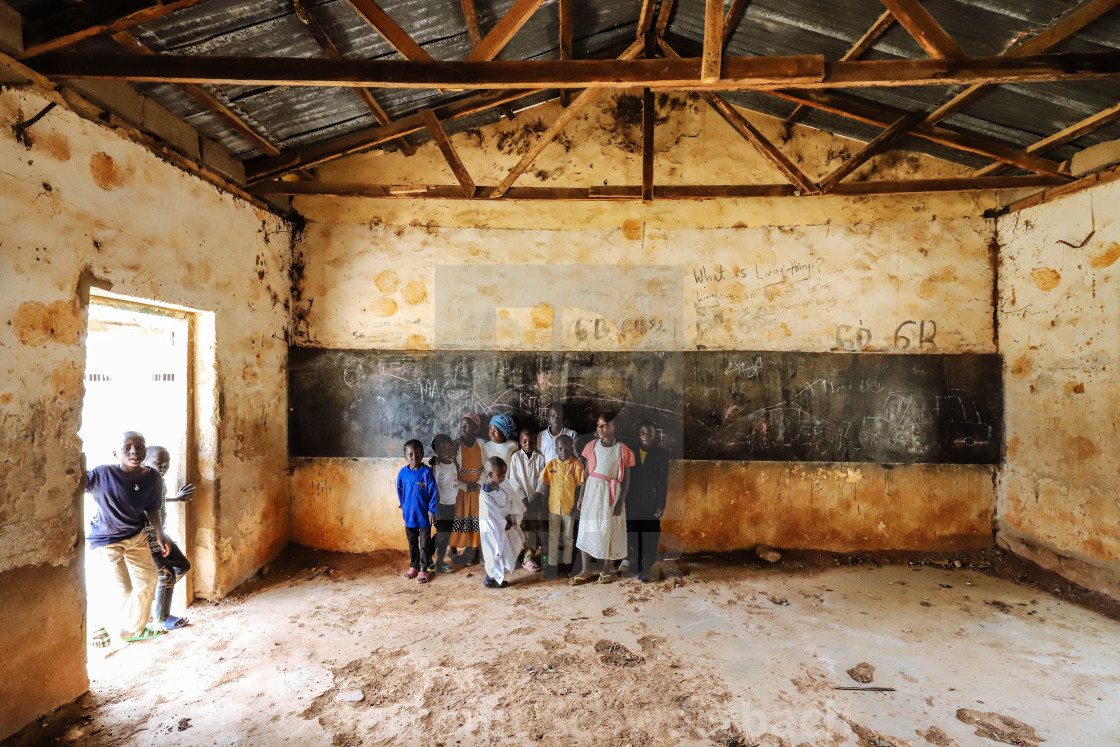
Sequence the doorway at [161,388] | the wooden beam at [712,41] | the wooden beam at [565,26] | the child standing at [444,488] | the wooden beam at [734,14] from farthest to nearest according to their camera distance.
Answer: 1. the child standing at [444,488]
2. the doorway at [161,388]
3. the wooden beam at [734,14]
4. the wooden beam at [565,26]
5. the wooden beam at [712,41]

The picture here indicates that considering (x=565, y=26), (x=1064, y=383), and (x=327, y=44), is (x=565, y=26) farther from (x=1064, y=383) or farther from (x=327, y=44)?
(x=1064, y=383)

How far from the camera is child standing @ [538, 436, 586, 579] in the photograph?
4371 millimetres

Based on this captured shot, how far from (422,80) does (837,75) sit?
7.36 ft

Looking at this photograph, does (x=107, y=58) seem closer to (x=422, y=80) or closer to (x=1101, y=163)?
(x=422, y=80)

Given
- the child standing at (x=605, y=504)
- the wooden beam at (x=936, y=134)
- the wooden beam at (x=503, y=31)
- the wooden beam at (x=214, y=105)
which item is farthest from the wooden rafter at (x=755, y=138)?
the wooden beam at (x=214, y=105)

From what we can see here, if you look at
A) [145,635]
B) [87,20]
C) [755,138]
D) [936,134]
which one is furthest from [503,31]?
[145,635]

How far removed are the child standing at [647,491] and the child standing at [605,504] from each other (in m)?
0.14

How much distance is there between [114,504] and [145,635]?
99cm

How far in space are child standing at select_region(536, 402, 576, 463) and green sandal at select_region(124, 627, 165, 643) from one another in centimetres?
307

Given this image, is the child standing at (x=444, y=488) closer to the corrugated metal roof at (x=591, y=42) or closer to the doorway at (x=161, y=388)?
the doorway at (x=161, y=388)

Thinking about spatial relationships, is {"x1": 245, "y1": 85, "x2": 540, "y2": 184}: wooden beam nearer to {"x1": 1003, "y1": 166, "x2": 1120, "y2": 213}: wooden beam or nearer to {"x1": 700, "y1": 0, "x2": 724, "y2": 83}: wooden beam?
{"x1": 700, "y1": 0, "x2": 724, "y2": 83}: wooden beam

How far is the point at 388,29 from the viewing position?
2.68 metres

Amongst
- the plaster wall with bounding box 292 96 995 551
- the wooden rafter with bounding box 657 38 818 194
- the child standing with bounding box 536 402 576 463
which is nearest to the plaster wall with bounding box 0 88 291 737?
the plaster wall with bounding box 292 96 995 551

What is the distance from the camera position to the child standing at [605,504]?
14.0 ft
